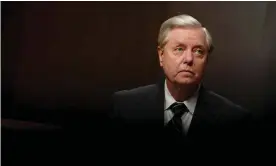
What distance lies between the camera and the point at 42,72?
172 centimetres

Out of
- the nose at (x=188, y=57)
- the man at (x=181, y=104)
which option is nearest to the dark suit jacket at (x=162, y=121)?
the man at (x=181, y=104)

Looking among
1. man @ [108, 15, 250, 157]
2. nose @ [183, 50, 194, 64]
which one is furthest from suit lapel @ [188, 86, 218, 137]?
nose @ [183, 50, 194, 64]

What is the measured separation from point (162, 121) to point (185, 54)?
298mm

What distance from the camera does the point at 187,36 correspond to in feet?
5.38

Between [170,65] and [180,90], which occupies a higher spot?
[170,65]

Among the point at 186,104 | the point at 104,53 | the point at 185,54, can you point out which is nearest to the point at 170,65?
the point at 185,54

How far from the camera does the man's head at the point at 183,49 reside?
1639 mm

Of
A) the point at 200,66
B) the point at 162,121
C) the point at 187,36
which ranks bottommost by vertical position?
the point at 162,121

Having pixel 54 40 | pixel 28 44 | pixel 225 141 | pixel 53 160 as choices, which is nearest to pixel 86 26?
pixel 54 40

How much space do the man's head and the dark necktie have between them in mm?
100

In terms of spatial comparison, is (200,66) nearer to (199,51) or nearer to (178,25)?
(199,51)

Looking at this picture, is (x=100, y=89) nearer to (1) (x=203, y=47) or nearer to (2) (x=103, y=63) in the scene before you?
(2) (x=103, y=63)

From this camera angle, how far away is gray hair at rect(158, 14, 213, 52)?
1656 mm

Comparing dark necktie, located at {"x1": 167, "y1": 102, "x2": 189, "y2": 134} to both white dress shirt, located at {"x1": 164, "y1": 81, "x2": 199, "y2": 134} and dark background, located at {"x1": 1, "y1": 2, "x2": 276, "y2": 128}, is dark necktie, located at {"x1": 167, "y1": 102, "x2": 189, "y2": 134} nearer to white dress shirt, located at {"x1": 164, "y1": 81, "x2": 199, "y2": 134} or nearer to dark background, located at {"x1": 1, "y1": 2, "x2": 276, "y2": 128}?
white dress shirt, located at {"x1": 164, "y1": 81, "x2": 199, "y2": 134}
